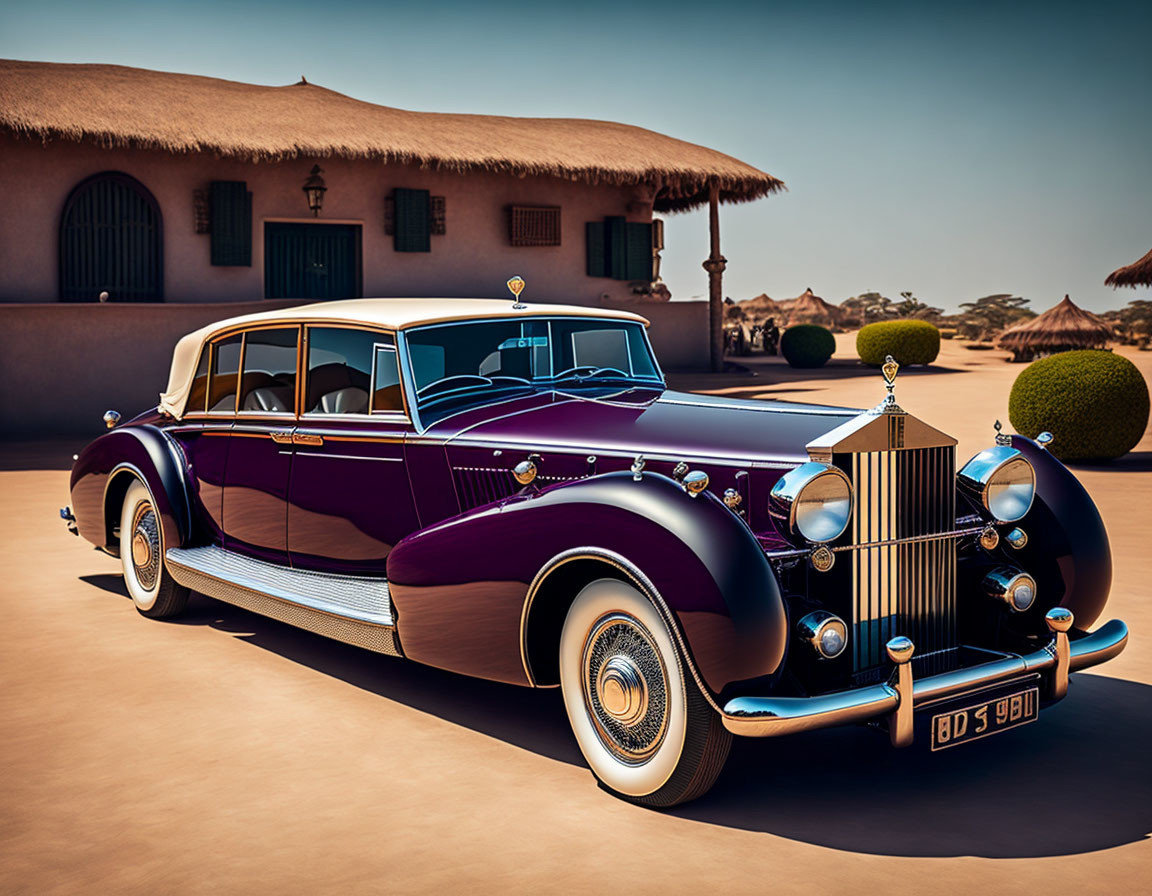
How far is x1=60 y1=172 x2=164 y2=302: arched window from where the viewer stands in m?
15.7

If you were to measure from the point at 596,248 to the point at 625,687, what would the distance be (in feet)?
53.5

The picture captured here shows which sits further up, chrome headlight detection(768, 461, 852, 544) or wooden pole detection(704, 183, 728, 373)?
wooden pole detection(704, 183, 728, 373)

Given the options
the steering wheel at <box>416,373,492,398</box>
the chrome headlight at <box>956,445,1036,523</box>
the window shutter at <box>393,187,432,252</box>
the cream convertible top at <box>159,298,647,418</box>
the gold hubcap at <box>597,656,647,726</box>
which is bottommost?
the gold hubcap at <box>597,656,647,726</box>

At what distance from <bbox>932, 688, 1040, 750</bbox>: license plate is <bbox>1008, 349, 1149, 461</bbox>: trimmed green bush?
8000 millimetres

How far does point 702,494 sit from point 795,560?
1.30ft

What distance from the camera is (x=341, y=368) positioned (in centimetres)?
514

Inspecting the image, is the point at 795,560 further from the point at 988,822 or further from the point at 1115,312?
the point at 1115,312

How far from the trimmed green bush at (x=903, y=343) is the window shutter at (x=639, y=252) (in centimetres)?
743

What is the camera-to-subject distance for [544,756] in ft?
12.9

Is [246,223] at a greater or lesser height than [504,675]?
greater

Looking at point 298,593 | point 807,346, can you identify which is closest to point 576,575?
point 298,593

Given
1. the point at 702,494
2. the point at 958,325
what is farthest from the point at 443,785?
the point at 958,325

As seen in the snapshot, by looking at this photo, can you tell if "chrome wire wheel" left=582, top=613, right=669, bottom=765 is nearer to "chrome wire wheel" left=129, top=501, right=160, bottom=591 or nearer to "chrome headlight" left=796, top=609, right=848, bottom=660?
"chrome headlight" left=796, top=609, right=848, bottom=660

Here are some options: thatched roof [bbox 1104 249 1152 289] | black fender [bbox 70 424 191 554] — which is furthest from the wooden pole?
black fender [bbox 70 424 191 554]
